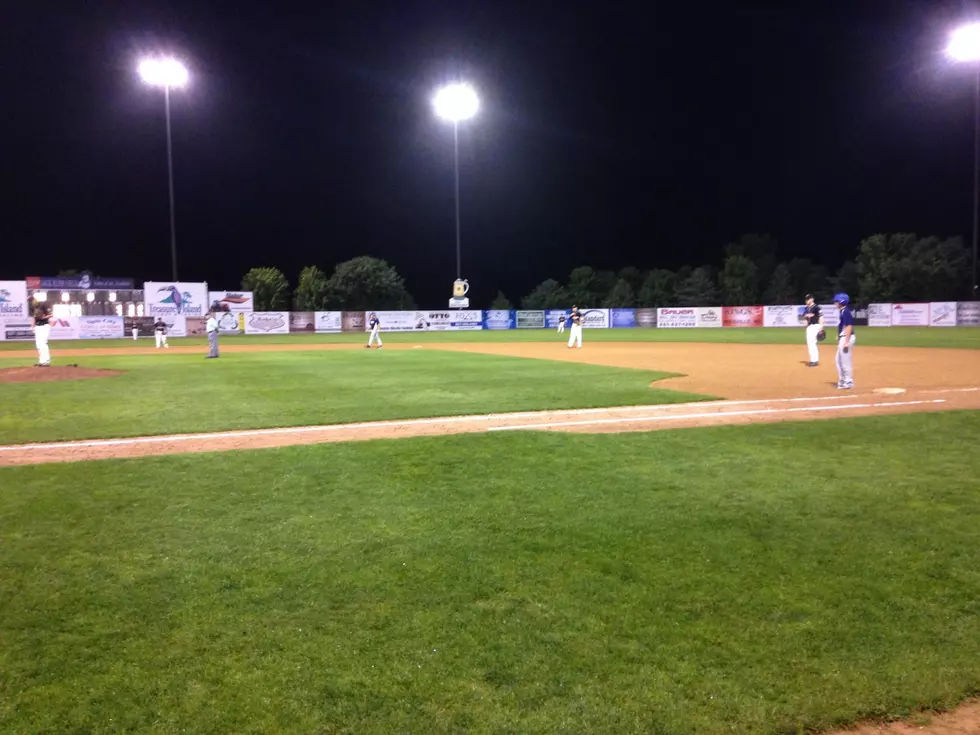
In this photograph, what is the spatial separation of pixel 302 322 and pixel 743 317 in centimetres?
3849

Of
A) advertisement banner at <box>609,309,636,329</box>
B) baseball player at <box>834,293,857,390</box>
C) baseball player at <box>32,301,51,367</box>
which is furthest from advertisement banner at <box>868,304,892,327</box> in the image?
baseball player at <box>32,301,51,367</box>

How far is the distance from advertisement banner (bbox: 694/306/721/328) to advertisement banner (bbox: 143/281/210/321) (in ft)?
136

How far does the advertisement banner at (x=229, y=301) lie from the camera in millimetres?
52344

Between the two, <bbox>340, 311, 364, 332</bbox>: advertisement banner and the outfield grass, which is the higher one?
<bbox>340, 311, 364, 332</bbox>: advertisement banner

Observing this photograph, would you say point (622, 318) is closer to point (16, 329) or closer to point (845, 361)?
point (16, 329)

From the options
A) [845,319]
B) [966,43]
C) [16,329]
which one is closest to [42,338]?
[845,319]

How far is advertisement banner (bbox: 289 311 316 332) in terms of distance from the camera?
2206 inches

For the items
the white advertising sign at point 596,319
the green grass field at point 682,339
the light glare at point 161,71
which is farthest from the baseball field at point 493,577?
the white advertising sign at point 596,319

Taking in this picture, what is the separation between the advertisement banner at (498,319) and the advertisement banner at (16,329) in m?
35.8

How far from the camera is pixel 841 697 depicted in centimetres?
323

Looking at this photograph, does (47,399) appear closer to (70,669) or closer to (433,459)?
(433,459)

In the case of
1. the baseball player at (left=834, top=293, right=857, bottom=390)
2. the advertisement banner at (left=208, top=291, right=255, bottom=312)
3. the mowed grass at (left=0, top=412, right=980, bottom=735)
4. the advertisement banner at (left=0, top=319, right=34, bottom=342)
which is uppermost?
the advertisement banner at (left=208, top=291, right=255, bottom=312)

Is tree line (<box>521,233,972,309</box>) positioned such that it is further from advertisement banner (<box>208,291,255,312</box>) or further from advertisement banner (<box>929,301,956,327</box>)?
advertisement banner (<box>208,291,255,312</box>)

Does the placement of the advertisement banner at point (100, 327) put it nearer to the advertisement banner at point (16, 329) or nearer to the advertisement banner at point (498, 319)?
the advertisement banner at point (16, 329)
